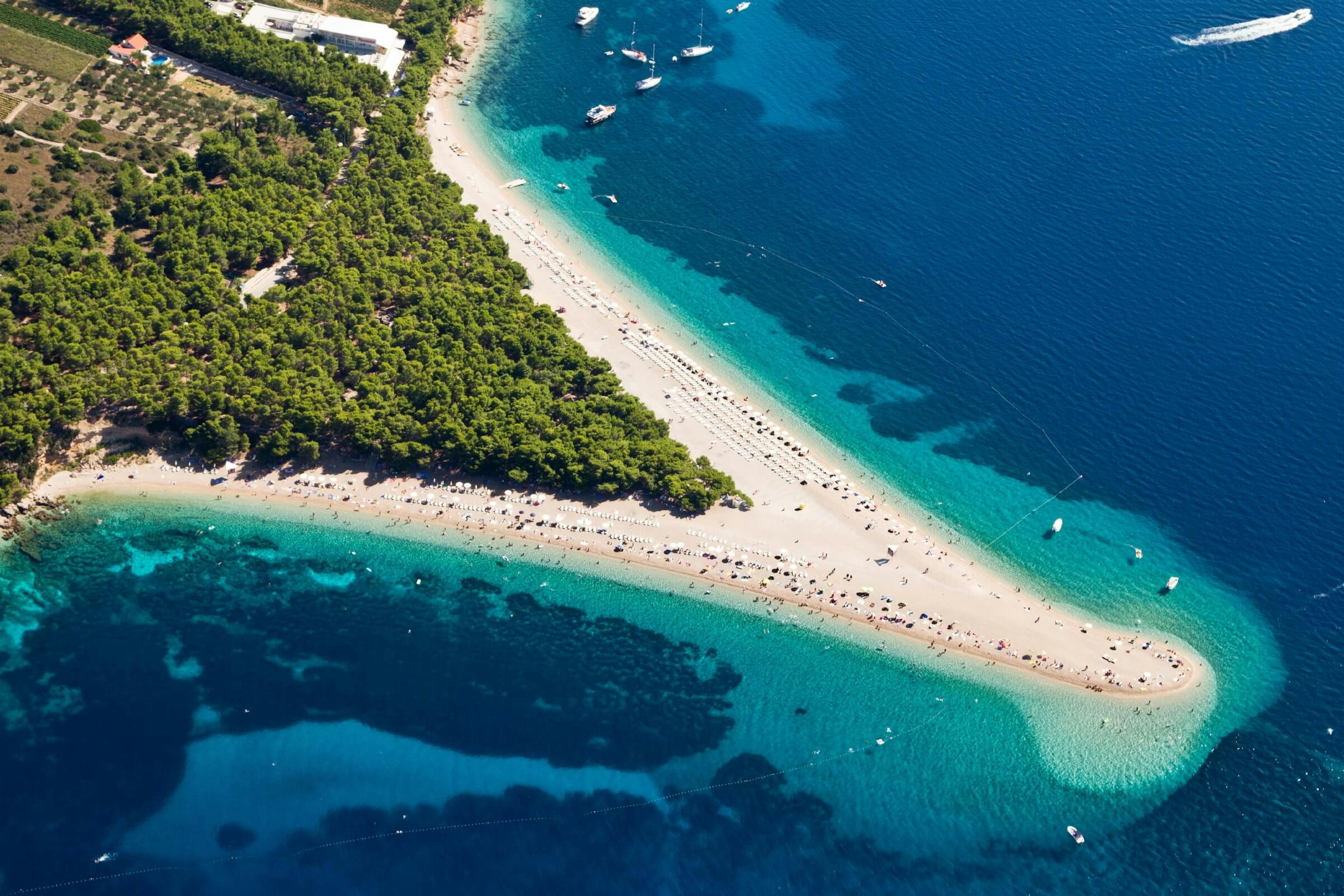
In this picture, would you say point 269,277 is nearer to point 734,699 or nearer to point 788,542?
point 788,542

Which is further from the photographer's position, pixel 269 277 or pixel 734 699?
pixel 269 277

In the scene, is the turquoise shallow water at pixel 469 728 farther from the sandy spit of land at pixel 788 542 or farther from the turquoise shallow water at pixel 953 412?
the turquoise shallow water at pixel 953 412

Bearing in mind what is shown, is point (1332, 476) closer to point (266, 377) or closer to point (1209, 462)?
point (1209, 462)

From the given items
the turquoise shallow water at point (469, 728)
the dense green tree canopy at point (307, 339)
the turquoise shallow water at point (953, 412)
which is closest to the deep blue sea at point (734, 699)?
the turquoise shallow water at point (469, 728)

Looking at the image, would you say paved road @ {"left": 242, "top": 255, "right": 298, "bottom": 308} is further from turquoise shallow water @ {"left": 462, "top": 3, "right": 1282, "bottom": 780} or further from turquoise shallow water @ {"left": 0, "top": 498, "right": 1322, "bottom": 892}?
turquoise shallow water @ {"left": 462, "top": 3, "right": 1282, "bottom": 780}

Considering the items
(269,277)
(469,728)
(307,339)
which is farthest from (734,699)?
(269,277)

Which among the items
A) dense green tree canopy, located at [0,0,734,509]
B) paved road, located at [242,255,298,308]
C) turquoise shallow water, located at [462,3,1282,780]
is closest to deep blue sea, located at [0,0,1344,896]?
turquoise shallow water, located at [462,3,1282,780]
